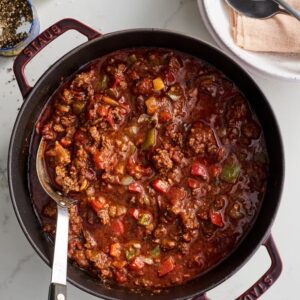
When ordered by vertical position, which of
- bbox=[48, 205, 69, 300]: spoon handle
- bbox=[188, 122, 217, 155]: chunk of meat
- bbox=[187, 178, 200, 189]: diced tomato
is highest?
bbox=[188, 122, 217, 155]: chunk of meat

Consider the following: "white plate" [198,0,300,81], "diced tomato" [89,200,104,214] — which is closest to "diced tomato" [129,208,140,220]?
"diced tomato" [89,200,104,214]

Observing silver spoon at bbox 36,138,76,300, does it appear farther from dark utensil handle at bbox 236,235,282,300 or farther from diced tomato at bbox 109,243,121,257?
dark utensil handle at bbox 236,235,282,300

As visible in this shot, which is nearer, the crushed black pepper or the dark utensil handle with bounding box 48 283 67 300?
the dark utensil handle with bounding box 48 283 67 300

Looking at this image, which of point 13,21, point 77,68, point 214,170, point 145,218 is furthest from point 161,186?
point 13,21

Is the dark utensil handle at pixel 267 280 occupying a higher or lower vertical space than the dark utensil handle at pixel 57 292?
lower

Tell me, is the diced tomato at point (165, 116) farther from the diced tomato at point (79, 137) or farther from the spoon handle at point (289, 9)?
the spoon handle at point (289, 9)

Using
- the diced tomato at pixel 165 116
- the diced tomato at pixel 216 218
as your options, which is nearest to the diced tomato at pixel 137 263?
the diced tomato at pixel 216 218

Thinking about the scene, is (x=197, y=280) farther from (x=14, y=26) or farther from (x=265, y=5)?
(x=14, y=26)
